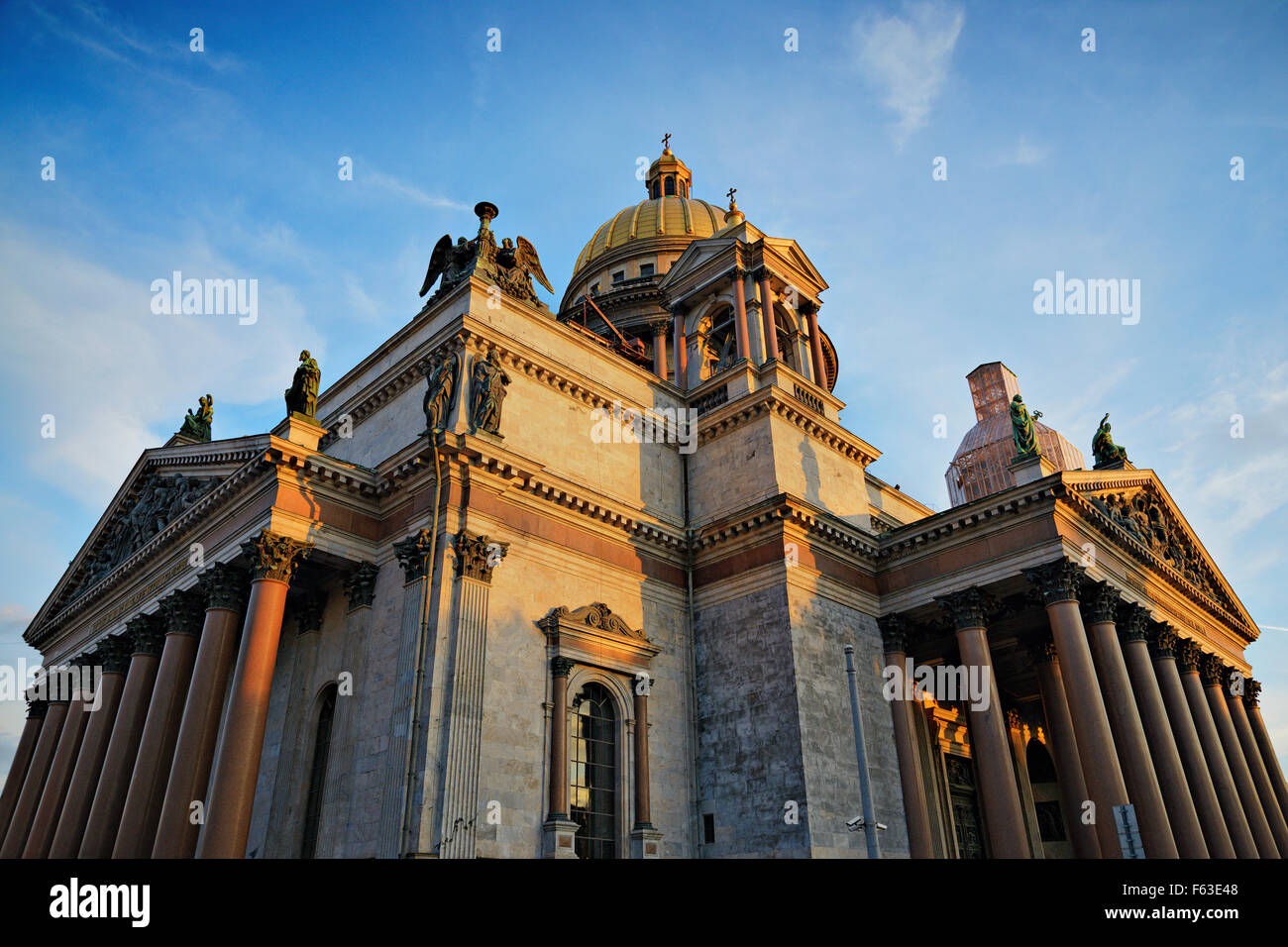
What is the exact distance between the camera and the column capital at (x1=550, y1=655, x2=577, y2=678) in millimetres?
19734

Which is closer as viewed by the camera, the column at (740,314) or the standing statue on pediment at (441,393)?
the standing statue on pediment at (441,393)

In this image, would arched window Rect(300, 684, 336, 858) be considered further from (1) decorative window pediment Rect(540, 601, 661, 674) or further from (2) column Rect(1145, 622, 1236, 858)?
(2) column Rect(1145, 622, 1236, 858)

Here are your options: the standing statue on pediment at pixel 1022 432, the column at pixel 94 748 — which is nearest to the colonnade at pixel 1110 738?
the standing statue on pediment at pixel 1022 432

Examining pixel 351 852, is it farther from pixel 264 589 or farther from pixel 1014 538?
pixel 1014 538

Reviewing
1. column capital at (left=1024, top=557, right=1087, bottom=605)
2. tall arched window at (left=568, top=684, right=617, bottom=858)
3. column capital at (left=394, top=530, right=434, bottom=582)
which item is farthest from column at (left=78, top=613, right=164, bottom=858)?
column capital at (left=1024, top=557, right=1087, bottom=605)

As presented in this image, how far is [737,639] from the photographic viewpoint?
2266 cm

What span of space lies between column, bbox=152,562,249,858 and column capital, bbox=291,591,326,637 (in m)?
1.88

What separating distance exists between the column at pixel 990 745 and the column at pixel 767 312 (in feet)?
31.6

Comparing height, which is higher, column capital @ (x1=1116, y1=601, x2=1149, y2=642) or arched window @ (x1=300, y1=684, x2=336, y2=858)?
column capital @ (x1=1116, y1=601, x2=1149, y2=642)

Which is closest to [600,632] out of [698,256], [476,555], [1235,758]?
[476,555]

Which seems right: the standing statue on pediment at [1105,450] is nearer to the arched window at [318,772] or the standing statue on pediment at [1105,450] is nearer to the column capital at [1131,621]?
the column capital at [1131,621]

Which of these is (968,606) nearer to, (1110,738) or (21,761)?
(1110,738)

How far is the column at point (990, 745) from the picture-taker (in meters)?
20.0

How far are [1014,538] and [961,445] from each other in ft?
160
